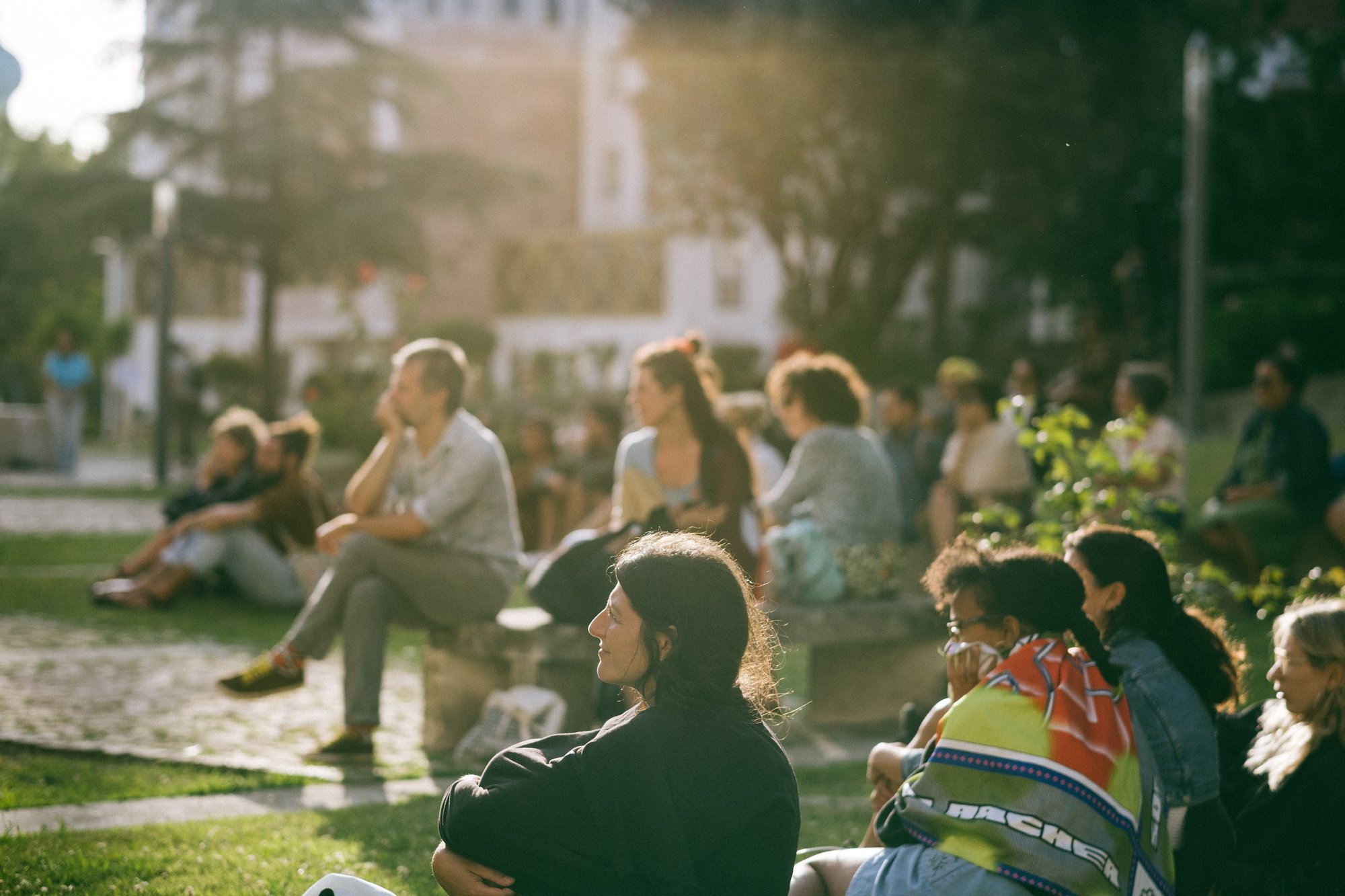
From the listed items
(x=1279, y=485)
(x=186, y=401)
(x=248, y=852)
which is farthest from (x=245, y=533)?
(x=186, y=401)

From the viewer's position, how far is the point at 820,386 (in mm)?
7711

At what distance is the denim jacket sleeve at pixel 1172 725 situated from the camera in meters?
4.02

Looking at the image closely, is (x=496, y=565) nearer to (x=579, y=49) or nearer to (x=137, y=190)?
(x=137, y=190)

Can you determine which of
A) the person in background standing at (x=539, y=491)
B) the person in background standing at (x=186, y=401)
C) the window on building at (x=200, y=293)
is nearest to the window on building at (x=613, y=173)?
the window on building at (x=200, y=293)

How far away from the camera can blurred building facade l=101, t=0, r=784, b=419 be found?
1937 inches

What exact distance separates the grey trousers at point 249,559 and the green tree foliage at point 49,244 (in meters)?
16.6

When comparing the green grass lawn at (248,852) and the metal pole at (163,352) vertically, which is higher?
the metal pole at (163,352)

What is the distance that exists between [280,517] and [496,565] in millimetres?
4558

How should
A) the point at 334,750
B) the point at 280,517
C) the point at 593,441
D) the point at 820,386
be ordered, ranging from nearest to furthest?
the point at 334,750 → the point at 820,386 → the point at 280,517 → the point at 593,441

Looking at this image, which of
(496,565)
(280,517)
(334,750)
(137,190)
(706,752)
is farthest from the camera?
(137,190)

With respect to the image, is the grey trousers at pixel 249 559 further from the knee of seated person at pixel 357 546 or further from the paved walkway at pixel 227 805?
the paved walkway at pixel 227 805

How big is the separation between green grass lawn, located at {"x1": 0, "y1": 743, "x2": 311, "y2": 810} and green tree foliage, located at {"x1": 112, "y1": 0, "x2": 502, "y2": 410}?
64.5ft

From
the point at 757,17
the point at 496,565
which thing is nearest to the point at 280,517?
the point at 496,565

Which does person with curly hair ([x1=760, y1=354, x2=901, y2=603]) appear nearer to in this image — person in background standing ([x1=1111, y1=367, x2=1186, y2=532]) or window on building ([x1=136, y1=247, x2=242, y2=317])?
person in background standing ([x1=1111, y1=367, x2=1186, y2=532])
